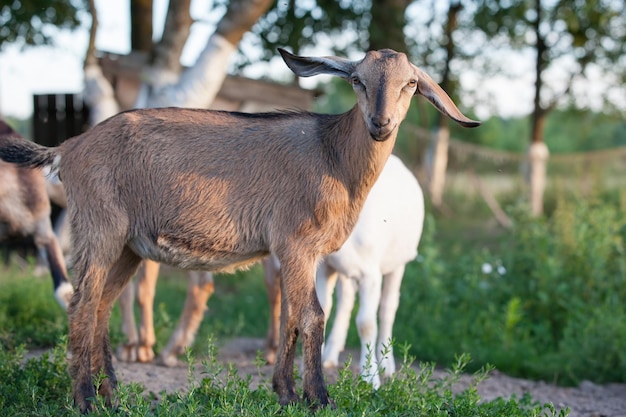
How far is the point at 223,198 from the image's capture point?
190 inches

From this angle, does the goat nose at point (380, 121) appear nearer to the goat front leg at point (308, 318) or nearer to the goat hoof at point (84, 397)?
the goat front leg at point (308, 318)

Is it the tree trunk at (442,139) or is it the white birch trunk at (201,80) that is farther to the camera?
the tree trunk at (442,139)

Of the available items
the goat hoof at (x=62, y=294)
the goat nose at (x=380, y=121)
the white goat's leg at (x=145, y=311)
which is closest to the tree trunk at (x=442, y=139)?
the white goat's leg at (x=145, y=311)

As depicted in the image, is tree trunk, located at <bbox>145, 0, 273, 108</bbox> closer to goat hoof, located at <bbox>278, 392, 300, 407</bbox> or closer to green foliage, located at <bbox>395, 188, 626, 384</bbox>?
green foliage, located at <bbox>395, 188, 626, 384</bbox>

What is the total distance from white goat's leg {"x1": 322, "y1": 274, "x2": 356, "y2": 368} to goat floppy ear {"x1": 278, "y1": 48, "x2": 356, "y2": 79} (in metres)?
2.27

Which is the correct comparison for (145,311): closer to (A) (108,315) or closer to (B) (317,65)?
(A) (108,315)

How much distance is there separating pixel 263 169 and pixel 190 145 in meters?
0.47

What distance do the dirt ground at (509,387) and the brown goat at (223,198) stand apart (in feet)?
2.97

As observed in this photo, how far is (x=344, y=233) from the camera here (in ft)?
15.8

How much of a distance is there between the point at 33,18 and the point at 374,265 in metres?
8.32

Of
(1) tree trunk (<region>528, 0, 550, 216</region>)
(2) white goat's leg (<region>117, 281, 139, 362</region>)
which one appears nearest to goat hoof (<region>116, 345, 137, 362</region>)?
(2) white goat's leg (<region>117, 281, 139, 362</region>)

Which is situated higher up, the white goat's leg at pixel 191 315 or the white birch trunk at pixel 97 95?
the white birch trunk at pixel 97 95

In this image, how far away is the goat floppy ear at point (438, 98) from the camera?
4.57 meters

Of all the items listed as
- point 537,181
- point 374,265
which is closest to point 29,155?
point 374,265
